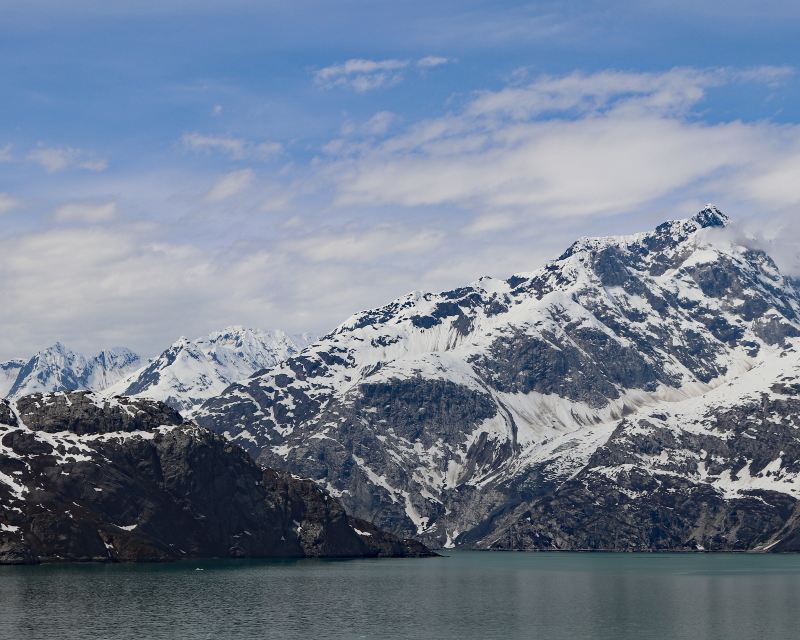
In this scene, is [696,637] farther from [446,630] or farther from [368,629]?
[368,629]

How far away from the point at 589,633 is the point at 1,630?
90896 mm

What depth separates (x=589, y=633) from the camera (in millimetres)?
194875

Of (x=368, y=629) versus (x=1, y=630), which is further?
(x=368, y=629)

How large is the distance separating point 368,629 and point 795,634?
6758cm

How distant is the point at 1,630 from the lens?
18625 cm

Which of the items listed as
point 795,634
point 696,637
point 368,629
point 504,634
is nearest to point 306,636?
point 368,629

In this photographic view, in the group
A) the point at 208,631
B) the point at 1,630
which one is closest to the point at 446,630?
the point at 208,631

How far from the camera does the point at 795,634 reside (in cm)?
19350

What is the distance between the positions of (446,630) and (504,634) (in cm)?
1043

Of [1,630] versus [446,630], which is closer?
[1,630]

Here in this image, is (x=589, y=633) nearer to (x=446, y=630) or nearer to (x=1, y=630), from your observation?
(x=446, y=630)

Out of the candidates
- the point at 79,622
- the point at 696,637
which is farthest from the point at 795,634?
the point at 79,622

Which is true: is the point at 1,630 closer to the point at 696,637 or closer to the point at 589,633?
the point at 589,633

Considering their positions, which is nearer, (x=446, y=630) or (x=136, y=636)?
(x=136, y=636)
